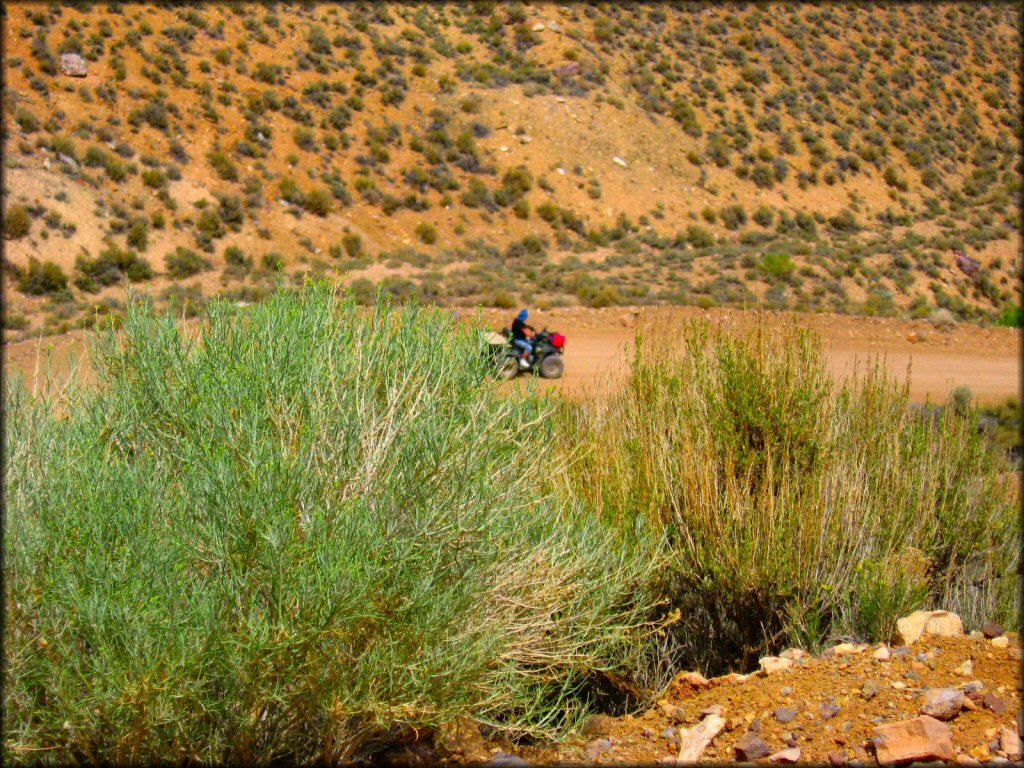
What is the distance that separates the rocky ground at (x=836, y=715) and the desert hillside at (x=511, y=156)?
45.9 feet

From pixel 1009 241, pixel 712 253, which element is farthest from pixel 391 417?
pixel 1009 241

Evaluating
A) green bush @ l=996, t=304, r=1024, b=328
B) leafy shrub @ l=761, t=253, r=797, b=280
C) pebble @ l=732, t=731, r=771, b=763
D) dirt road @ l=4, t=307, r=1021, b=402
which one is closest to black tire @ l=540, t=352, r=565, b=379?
dirt road @ l=4, t=307, r=1021, b=402

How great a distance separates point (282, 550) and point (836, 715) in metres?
2.65

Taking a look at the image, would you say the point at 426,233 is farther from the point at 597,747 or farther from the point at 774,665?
the point at 597,747

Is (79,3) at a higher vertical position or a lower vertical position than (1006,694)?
higher

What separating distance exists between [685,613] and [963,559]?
2249mm

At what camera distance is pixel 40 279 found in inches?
883

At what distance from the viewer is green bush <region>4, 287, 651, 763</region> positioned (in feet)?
11.3

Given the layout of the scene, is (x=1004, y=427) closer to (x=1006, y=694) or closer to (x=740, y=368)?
(x=740, y=368)

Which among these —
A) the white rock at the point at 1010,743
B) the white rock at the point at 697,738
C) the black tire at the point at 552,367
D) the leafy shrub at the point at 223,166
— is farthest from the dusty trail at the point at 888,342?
the leafy shrub at the point at 223,166

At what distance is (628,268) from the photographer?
26.7m

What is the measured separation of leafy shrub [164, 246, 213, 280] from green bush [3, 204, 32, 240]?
11.2 ft

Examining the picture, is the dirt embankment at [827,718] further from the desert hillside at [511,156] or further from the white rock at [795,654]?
the desert hillside at [511,156]

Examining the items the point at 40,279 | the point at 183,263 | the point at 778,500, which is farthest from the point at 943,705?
the point at 183,263
